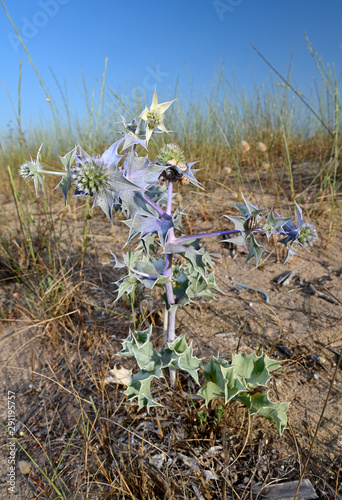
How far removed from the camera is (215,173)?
4.01 meters

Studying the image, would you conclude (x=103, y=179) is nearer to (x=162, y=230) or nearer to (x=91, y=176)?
(x=91, y=176)

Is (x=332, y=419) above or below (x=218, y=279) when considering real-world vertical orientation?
below

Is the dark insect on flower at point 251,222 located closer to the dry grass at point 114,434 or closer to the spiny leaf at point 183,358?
the spiny leaf at point 183,358

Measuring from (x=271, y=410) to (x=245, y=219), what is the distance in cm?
73

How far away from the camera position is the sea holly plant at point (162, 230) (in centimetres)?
107

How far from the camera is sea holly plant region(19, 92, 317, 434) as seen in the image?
1065mm

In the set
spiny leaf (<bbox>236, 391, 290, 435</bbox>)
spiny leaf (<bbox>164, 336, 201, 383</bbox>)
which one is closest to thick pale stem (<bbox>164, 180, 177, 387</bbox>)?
spiny leaf (<bbox>164, 336, 201, 383</bbox>)

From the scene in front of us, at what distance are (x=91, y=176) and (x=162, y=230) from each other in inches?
11.6

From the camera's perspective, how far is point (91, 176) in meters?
1.04

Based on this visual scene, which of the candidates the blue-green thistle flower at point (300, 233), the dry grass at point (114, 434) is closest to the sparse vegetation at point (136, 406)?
the dry grass at point (114, 434)

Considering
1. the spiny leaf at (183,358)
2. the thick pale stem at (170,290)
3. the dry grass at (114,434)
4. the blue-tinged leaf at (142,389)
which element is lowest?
the dry grass at (114,434)

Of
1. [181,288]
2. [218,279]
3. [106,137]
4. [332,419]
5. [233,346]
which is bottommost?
[332,419]

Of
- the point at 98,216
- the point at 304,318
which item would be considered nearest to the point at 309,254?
the point at 304,318

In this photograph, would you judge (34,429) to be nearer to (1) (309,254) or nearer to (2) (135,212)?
(2) (135,212)
